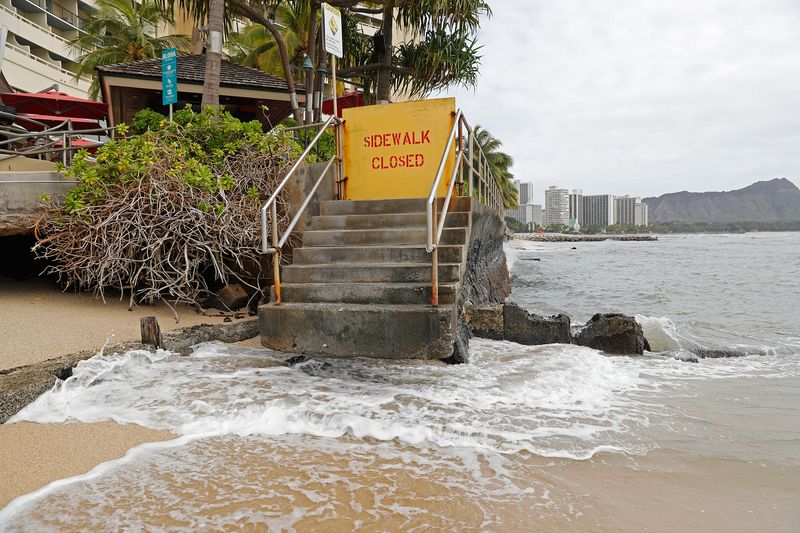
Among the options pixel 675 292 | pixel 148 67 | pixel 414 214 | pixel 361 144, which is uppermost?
pixel 148 67

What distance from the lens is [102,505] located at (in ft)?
8.28

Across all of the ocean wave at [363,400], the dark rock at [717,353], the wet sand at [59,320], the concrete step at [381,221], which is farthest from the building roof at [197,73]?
the dark rock at [717,353]

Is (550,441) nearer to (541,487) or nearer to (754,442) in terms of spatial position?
(541,487)

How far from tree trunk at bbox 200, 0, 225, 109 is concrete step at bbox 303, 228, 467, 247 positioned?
Result: 13.5 feet

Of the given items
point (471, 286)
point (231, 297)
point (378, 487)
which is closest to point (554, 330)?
point (471, 286)

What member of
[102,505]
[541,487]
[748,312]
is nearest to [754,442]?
[541,487]

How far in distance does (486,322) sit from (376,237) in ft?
7.21

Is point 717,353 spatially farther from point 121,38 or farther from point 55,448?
point 121,38

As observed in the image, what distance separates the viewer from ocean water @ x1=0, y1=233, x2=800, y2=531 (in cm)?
252

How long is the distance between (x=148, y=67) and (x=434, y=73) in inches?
276

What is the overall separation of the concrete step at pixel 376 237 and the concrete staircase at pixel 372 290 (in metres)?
0.01

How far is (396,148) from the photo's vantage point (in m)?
6.74

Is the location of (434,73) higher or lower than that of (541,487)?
higher

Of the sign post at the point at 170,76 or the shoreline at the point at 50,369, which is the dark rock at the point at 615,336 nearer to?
the shoreline at the point at 50,369
